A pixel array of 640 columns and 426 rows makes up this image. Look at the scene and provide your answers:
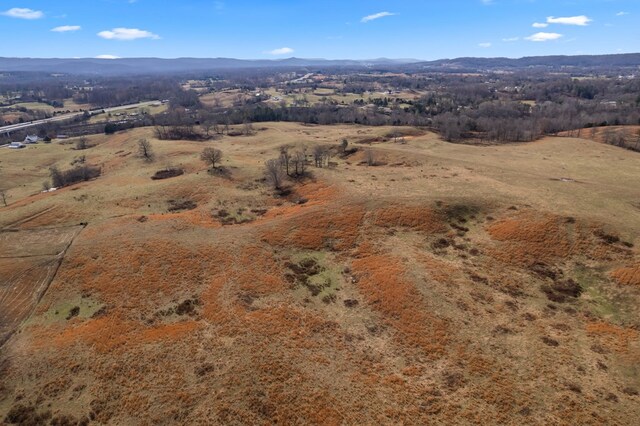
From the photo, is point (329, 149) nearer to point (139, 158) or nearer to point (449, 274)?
point (139, 158)

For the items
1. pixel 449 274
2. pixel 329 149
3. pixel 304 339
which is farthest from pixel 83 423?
pixel 329 149

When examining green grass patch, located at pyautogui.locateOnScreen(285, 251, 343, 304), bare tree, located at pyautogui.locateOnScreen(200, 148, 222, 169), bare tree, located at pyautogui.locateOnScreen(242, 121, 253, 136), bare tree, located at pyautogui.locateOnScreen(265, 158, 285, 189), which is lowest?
green grass patch, located at pyautogui.locateOnScreen(285, 251, 343, 304)

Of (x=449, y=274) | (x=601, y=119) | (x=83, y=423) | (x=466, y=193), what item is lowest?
(x=83, y=423)

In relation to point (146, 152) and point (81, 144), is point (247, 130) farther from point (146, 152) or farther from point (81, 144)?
point (81, 144)

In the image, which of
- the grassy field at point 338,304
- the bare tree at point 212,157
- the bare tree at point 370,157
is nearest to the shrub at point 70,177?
the grassy field at point 338,304

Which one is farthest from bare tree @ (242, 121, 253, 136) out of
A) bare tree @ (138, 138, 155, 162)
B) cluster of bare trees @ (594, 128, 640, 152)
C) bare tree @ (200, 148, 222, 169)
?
cluster of bare trees @ (594, 128, 640, 152)

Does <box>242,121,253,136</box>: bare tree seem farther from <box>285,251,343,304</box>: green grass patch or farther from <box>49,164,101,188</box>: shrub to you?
<box>285,251,343,304</box>: green grass patch

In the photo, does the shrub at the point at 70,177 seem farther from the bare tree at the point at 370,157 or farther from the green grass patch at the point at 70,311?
the bare tree at the point at 370,157
